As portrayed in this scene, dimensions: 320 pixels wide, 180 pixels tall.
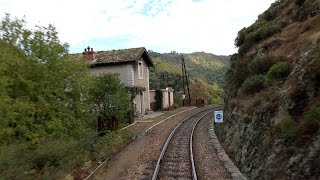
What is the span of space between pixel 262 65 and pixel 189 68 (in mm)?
116776

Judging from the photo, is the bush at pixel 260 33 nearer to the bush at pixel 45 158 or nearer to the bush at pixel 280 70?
the bush at pixel 280 70

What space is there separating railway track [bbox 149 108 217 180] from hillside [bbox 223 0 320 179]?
1.90 m

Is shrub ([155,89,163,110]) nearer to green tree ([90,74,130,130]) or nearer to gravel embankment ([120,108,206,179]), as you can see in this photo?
gravel embankment ([120,108,206,179])

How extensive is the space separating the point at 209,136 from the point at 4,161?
1567cm

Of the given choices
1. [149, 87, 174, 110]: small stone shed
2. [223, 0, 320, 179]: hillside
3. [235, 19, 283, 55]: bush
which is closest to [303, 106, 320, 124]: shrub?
[223, 0, 320, 179]: hillside

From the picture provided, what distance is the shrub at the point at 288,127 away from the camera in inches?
410

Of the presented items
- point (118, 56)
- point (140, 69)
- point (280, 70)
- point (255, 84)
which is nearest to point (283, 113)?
point (280, 70)

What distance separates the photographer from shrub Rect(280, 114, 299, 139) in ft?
34.2

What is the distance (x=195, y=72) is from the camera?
420 feet

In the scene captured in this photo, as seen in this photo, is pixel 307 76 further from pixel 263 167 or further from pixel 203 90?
pixel 203 90

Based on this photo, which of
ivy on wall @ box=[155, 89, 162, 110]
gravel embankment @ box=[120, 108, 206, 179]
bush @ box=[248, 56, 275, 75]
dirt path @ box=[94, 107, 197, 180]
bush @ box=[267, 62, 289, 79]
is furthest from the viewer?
ivy on wall @ box=[155, 89, 162, 110]

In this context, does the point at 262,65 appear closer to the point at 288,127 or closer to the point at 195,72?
the point at 288,127

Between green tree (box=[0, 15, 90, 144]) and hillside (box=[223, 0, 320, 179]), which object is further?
green tree (box=[0, 15, 90, 144])

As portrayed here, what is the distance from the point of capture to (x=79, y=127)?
15.5 meters
